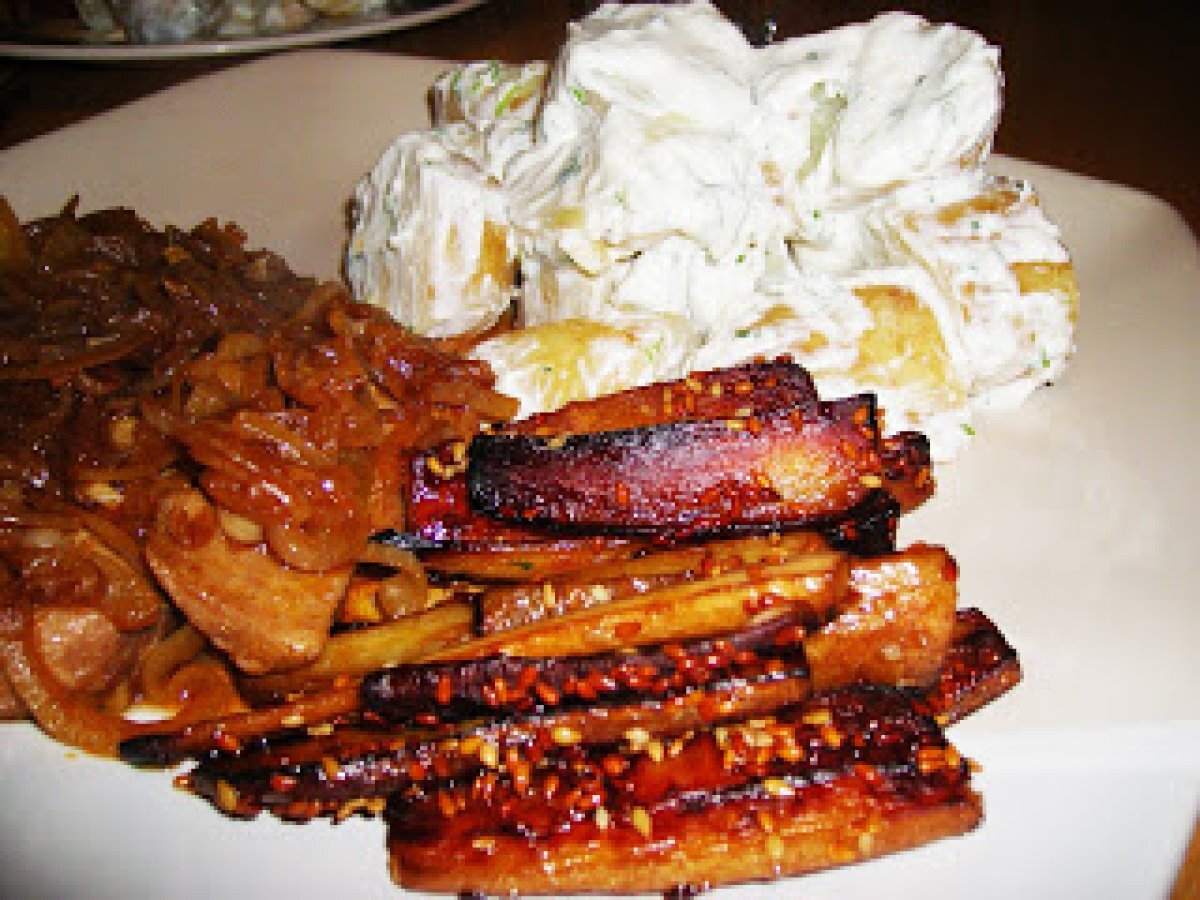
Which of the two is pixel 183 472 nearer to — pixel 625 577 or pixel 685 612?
pixel 625 577

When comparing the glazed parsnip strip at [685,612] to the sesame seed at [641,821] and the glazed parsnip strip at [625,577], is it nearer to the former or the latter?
the glazed parsnip strip at [625,577]

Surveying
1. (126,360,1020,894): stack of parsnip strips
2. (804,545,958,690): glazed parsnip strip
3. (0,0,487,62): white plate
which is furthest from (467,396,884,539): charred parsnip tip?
(0,0,487,62): white plate

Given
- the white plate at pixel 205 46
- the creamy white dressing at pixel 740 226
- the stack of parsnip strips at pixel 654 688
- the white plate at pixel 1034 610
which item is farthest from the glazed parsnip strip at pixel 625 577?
the white plate at pixel 205 46

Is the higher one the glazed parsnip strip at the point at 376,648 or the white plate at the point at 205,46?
the white plate at the point at 205,46

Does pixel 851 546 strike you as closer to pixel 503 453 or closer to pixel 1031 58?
pixel 503 453

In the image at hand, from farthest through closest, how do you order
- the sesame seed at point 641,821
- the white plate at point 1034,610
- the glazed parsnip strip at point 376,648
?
the glazed parsnip strip at point 376,648
the white plate at point 1034,610
the sesame seed at point 641,821

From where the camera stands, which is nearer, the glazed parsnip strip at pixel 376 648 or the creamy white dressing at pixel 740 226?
the glazed parsnip strip at pixel 376 648

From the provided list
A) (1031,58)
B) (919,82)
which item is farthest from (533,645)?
(1031,58)
